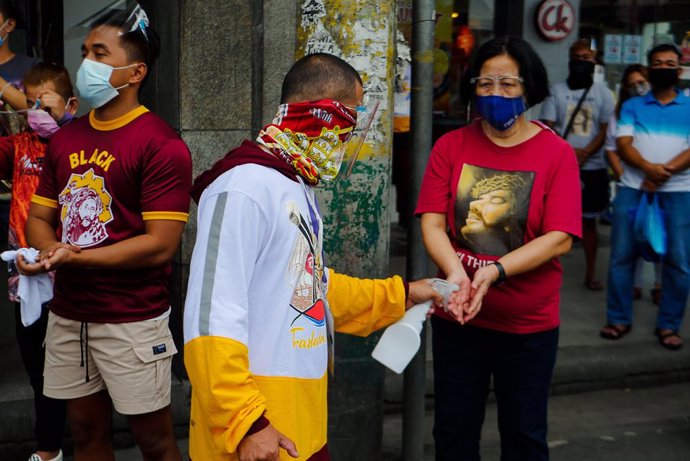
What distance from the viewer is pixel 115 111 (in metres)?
3.61

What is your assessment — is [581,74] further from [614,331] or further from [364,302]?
[364,302]

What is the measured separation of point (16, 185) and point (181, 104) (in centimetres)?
98

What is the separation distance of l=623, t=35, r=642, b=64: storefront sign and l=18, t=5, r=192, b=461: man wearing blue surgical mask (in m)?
9.06

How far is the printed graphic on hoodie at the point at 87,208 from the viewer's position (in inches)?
137

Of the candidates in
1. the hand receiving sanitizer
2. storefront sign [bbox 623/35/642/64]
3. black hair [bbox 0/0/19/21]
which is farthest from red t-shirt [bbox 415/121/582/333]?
storefront sign [bbox 623/35/642/64]

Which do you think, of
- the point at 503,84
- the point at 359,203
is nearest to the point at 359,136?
the point at 359,203

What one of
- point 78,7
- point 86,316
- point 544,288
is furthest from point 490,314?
point 78,7

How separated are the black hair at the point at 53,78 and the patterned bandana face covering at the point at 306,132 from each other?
1631mm

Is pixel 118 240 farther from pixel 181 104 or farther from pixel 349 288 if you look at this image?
pixel 181 104

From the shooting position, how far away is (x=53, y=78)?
4.11 meters

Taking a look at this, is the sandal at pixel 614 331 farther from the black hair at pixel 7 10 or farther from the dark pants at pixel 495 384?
the black hair at pixel 7 10

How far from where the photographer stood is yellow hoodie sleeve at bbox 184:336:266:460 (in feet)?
7.91

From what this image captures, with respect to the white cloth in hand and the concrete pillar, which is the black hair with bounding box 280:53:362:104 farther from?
the white cloth in hand

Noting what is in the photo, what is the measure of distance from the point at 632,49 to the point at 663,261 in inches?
237
